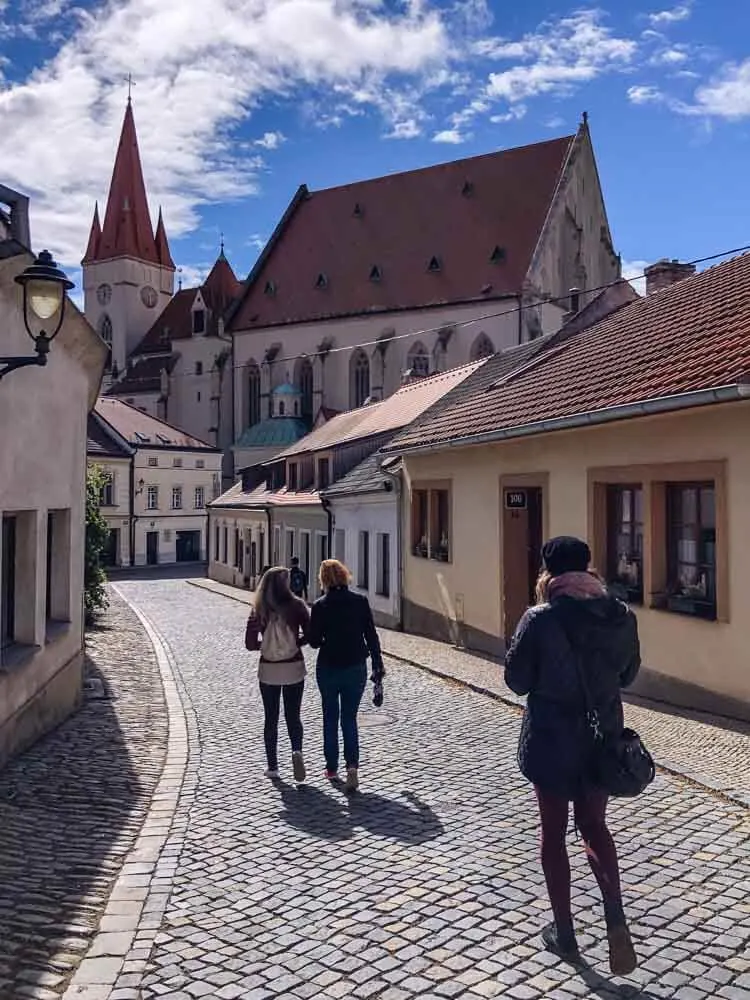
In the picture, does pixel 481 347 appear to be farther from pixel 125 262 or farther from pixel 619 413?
pixel 619 413

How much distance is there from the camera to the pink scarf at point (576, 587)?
168 inches

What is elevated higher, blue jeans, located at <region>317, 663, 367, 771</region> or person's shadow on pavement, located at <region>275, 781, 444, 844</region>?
blue jeans, located at <region>317, 663, 367, 771</region>

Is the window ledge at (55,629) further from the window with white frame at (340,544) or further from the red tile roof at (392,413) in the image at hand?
the window with white frame at (340,544)

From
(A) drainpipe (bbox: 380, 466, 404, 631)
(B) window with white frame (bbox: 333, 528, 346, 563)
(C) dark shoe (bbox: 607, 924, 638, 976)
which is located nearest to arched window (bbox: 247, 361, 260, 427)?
(B) window with white frame (bbox: 333, 528, 346, 563)

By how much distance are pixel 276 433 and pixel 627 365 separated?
47059mm

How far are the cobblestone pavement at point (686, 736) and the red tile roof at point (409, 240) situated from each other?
40719 millimetres

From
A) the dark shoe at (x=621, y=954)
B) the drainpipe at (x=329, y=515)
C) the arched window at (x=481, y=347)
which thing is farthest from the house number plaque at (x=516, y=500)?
the arched window at (x=481, y=347)

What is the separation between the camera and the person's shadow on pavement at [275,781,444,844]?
6059 millimetres

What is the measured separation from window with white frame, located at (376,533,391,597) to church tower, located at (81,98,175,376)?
60.0 meters

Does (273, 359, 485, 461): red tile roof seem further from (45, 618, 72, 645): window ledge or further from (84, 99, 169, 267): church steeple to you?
(84, 99, 169, 267): church steeple

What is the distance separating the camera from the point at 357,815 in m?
6.46

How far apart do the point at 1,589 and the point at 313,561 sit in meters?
19.0

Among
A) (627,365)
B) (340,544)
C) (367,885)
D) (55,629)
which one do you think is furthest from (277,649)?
(340,544)

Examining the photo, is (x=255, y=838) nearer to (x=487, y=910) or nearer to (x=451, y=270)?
(x=487, y=910)
